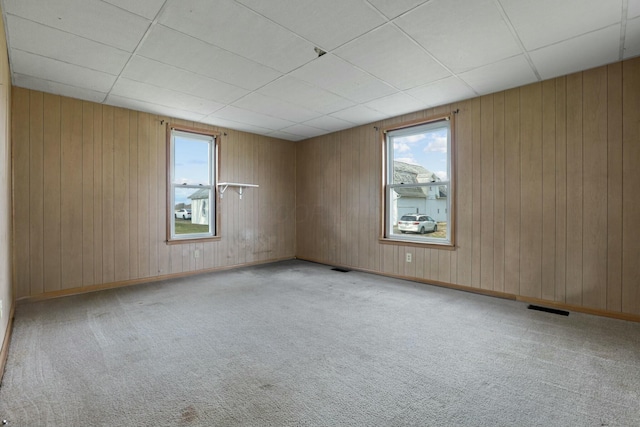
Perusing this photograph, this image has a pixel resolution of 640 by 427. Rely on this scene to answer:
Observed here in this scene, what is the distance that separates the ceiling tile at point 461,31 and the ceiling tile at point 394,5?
6 cm

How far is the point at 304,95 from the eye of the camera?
3713mm

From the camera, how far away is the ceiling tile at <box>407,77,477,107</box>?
336 cm

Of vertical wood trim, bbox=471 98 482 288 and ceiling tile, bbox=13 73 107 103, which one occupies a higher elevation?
ceiling tile, bbox=13 73 107 103

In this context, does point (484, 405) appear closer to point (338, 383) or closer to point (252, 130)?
point (338, 383)

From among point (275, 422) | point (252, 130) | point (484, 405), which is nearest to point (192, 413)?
point (275, 422)

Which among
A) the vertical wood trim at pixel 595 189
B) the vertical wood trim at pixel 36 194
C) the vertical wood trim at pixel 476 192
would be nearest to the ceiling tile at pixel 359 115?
the vertical wood trim at pixel 476 192

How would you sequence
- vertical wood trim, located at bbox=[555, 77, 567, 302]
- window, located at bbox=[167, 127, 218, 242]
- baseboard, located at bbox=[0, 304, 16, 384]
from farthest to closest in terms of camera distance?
window, located at bbox=[167, 127, 218, 242]
vertical wood trim, located at bbox=[555, 77, 567, 302]
baseboard, located at bbox=[0, 304, 16, 384]

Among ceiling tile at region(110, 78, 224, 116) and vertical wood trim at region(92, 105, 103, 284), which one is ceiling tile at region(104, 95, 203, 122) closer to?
ceiling tile at region(110, 78, 224, 116)

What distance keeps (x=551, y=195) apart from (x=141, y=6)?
406cm

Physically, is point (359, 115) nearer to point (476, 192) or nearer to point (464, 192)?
point (464, 192)

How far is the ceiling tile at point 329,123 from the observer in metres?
4.72

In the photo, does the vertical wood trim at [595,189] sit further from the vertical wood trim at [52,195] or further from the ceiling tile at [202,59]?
the vertical wood trim at [52,195]

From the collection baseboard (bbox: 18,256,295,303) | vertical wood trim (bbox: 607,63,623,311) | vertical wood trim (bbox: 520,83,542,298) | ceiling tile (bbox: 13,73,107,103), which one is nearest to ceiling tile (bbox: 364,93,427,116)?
vertical wood trim (bbox: 520,83,542,298)

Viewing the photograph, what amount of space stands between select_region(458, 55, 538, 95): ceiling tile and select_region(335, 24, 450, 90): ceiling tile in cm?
34
